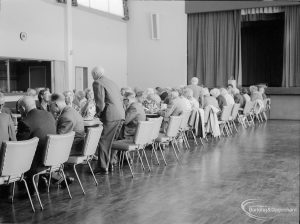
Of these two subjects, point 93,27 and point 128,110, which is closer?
point 128,110

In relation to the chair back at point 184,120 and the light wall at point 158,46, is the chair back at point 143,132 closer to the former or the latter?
the chair back at point 184,120

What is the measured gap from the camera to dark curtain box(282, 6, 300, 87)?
1570cm

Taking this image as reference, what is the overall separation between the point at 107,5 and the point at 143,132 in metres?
11.5

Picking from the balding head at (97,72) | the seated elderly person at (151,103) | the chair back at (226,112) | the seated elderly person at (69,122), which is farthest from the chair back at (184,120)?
the seated elderly person at (69,122)

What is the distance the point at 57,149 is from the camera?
15.7 ft

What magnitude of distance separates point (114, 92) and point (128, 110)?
57 centimetres

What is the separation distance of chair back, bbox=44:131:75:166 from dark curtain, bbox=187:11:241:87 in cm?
1270

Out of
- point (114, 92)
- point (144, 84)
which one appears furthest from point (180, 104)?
point (144, 84)

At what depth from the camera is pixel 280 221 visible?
4285mm

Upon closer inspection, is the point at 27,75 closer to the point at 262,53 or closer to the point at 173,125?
the point at 173,125

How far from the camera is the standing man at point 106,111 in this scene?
21.2ft

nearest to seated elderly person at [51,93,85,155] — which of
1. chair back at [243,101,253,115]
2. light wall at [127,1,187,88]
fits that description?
chair back at [243,101,253,115]

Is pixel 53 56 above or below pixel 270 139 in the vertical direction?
above

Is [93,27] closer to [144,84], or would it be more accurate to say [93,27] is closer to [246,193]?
[144,84]
